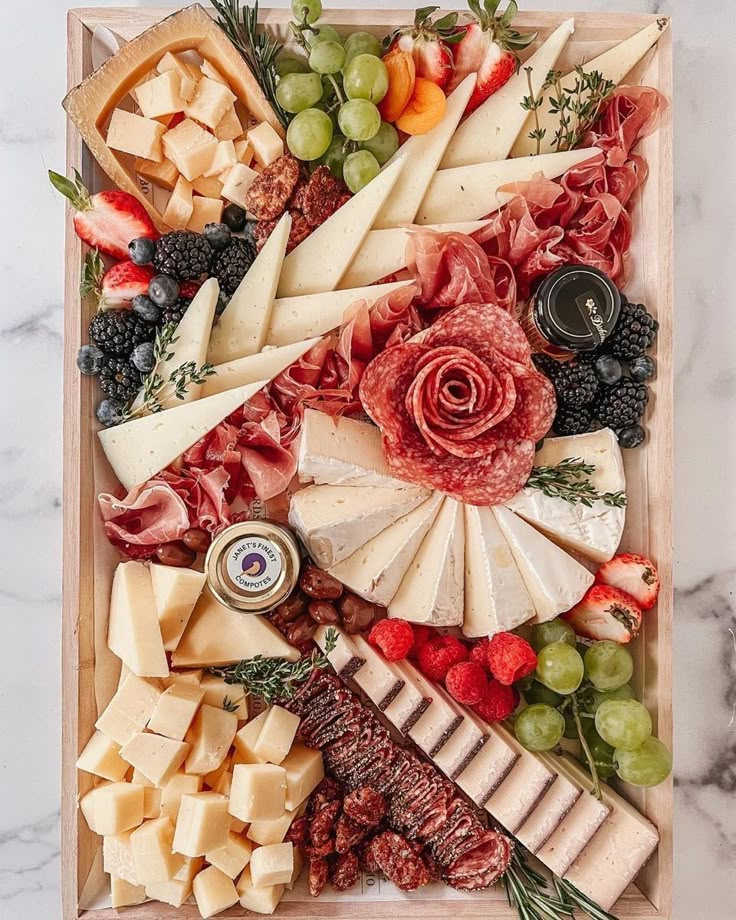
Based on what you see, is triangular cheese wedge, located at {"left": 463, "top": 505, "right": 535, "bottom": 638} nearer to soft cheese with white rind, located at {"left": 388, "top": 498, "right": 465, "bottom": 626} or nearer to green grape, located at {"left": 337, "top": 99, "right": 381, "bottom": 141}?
soft cheese with white rind, located at {"left": 388, "top": 498, "right": 465, "bottom": 626}

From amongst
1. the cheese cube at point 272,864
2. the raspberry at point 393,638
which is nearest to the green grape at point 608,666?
the raspberry at point 393,638

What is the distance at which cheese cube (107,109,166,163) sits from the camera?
1.71 metres

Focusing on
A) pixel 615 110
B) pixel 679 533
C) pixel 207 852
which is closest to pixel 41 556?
pixel 207 852

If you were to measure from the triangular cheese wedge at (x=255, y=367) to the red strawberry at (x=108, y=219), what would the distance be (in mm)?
338

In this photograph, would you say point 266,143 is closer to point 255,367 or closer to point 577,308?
point 255,367

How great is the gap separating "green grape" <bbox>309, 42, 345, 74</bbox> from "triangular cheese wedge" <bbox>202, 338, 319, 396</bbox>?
0.56 meters

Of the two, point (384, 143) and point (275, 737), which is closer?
point (275, 737)


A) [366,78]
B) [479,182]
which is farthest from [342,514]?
[366,78]

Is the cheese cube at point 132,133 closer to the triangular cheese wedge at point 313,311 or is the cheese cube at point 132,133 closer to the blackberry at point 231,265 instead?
the blackberry at point 231,265

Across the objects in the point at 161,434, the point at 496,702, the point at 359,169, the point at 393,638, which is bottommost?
the point at 496,702

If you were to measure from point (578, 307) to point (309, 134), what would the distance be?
2.20 feet

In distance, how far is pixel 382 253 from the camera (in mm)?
1730

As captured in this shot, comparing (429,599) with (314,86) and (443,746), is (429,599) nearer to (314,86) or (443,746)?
(443,746)

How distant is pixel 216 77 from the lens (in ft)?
5.70
